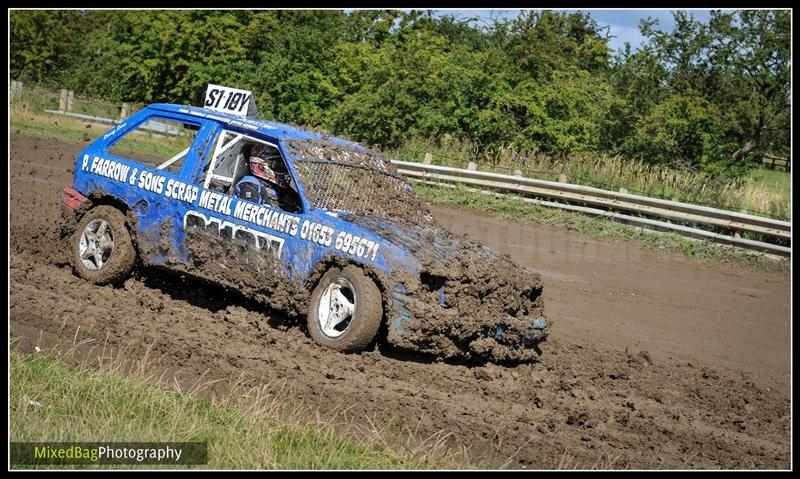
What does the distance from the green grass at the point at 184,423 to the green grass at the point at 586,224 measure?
11.6m

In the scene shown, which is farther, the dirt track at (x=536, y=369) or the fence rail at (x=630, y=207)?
the fence rail at (x=630, y=207)

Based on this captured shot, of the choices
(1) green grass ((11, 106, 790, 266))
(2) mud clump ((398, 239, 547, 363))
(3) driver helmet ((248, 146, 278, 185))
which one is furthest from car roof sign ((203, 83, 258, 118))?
(1) green grass ((11, 106, 790, 266))

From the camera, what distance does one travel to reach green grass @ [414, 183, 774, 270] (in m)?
16.1

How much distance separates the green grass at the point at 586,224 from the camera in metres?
16.1

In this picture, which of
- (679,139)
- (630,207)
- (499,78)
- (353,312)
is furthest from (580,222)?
(353,312)

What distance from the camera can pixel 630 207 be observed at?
17.8 metres

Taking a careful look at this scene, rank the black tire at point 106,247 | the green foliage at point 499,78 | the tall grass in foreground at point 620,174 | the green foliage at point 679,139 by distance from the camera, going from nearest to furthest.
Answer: the black tire at point 106,247 < the tall grass in foreground at point 620,174 < the green foliage at point 679,139 < the green foliage at point 499,78

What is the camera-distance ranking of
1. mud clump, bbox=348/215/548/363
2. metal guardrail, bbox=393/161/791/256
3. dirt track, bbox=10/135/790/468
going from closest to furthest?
dirt track, bbox=10/135/790/468
mud clump, bbox=348/215/548/363
metal guardrail, bbox=393/161/791/256

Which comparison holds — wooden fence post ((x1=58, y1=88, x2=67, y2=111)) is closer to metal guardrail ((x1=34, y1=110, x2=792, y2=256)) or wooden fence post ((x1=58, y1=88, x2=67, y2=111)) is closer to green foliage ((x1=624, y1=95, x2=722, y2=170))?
metal guardrail ((x1=34, y1=110, x2=792, y2=256))

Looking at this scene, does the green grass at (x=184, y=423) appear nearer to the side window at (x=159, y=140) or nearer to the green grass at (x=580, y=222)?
the side window at (x=159, y=140)

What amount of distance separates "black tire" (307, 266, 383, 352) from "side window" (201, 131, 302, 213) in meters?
1.28

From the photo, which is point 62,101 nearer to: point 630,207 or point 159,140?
point 159,140

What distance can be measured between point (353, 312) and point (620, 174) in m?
15.9

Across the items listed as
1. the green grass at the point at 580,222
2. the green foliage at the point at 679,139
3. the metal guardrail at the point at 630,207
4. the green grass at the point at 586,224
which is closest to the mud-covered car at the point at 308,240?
the green grass at the point at 580,222
